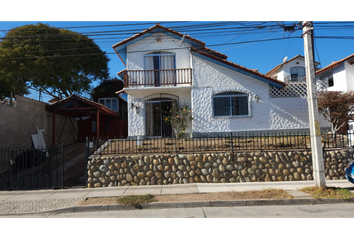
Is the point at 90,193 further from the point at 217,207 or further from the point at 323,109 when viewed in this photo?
the point at 323,109

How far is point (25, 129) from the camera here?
12.5 metres

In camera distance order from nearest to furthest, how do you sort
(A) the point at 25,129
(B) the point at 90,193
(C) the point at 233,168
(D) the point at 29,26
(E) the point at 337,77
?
(B) the point at 90,193 → (C) the point at 233,168 → (A) the point at 25,129 → (E) the point at 337,77 → (D) the point at 29,26

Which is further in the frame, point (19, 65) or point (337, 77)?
point (19, 65)

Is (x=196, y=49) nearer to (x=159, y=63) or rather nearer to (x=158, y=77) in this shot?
(x=159, y=63)

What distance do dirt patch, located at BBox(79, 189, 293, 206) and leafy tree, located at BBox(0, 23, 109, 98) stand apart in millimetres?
11965

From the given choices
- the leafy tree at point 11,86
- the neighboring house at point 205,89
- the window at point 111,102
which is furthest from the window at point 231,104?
the leafy tree at point 11,86

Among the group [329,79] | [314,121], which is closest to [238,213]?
[314,121]

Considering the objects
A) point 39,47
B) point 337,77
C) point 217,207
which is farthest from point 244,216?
point 39,47

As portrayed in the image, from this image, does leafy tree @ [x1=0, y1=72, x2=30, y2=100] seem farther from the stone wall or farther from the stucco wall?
the stone wall

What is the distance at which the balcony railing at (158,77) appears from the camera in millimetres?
13109

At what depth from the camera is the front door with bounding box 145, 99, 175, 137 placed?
543 inches

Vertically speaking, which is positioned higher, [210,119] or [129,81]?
[129,81]

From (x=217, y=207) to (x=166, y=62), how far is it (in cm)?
974

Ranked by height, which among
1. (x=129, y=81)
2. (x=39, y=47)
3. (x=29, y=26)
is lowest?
(x=129, y=81)
